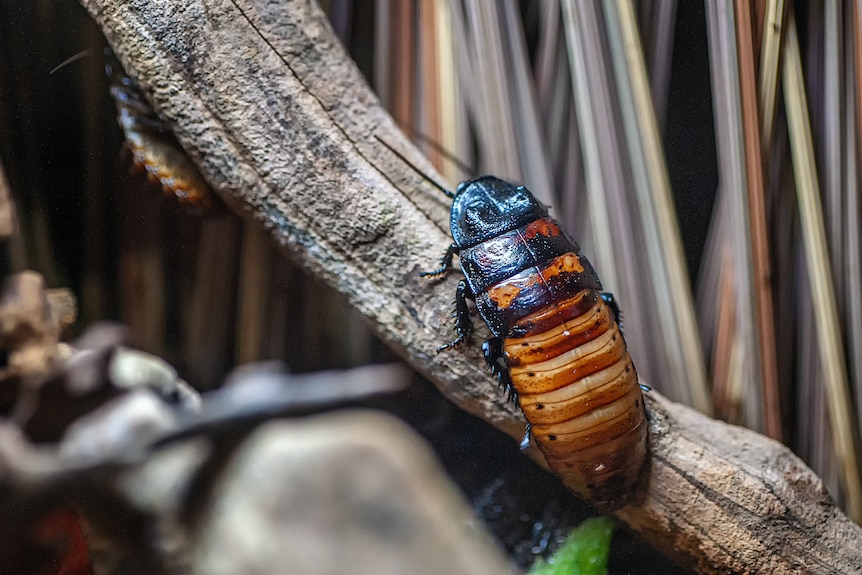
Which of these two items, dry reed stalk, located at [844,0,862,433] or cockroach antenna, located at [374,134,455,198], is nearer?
dry reed stalk, located at [844,0,862,433]

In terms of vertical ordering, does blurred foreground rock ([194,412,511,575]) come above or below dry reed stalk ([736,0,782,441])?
below

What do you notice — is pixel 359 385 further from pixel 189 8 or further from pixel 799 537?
pixel 799 537

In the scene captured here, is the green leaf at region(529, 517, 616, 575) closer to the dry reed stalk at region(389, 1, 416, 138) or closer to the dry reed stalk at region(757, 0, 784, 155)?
the dry reed stalk at region(757, 0, 784, 155)

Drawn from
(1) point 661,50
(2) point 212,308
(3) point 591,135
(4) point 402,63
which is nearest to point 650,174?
(3) point 591,135

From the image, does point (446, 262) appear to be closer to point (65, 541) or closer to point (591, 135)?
point (591, 135)

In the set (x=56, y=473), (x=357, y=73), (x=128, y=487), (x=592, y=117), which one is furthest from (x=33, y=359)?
(x=592, y=117)

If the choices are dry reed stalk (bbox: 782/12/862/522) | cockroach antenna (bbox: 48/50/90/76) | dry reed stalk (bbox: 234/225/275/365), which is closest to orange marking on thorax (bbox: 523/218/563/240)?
dry reed stalk (bbox: 782/12/862/522)
